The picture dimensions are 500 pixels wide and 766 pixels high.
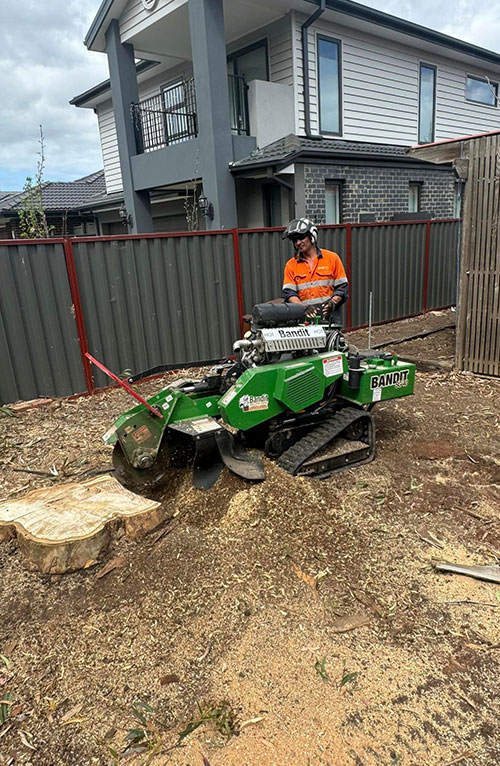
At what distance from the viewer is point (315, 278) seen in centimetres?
513

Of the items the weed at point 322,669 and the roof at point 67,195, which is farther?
the roof at point 67,195

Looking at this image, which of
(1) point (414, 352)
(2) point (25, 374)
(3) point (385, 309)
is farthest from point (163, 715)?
(3) point (385, 309)

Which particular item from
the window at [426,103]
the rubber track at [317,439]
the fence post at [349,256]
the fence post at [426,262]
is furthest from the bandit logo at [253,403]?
the window at [426,103]

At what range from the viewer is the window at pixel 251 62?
11.9 m

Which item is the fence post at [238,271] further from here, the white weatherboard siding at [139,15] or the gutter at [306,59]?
the white weatherboard siding at [139,15]

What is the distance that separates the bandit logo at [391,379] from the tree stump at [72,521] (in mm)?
2140

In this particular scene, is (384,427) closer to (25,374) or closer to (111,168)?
(25,374)

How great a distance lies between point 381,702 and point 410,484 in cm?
212

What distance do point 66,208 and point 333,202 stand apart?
10.9 meters

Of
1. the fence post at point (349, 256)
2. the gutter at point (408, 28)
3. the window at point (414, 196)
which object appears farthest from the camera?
the window at point (414, 196)

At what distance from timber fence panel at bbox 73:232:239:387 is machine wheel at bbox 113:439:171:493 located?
290 cm

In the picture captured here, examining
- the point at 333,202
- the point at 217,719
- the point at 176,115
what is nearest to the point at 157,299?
the point at 217,719

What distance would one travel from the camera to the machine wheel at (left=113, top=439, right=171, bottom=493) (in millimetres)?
3893

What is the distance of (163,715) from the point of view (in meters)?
2.19
